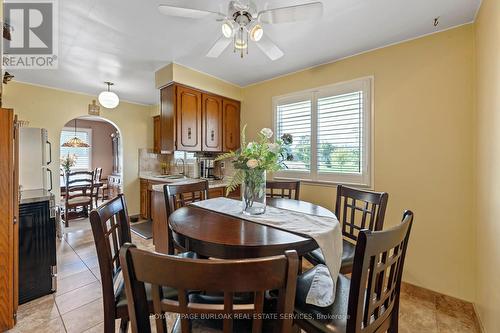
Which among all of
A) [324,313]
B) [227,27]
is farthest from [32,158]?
[324,313]

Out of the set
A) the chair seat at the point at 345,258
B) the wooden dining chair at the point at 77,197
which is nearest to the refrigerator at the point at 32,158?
the wooden dining chair at the point at 77,197

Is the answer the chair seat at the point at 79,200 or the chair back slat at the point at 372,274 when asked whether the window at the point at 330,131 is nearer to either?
the chair back slat at the point at 372,274

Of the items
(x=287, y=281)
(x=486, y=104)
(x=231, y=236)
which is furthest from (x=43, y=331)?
(x=486, y=104)

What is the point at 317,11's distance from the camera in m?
1.41

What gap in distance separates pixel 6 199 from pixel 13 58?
2130 millimetres

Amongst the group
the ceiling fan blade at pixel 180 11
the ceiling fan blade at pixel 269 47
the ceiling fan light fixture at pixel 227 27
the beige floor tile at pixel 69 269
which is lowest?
the beige floor tile at pixel 69 269

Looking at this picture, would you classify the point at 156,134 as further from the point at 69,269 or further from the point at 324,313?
A: the point at 324,313

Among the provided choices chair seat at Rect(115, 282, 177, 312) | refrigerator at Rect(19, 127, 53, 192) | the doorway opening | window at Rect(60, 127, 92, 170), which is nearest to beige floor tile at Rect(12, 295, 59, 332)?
chair seat at Rect(115, 282, 177, 312)

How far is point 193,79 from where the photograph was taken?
3041 mm

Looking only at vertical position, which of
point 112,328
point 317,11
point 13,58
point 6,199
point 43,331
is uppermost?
point 13,58

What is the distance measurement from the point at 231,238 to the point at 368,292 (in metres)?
0.63

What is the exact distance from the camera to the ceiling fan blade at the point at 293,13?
138 cm

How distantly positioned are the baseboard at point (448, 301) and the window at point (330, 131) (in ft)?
3.56

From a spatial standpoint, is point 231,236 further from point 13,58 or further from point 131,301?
point 13,58
